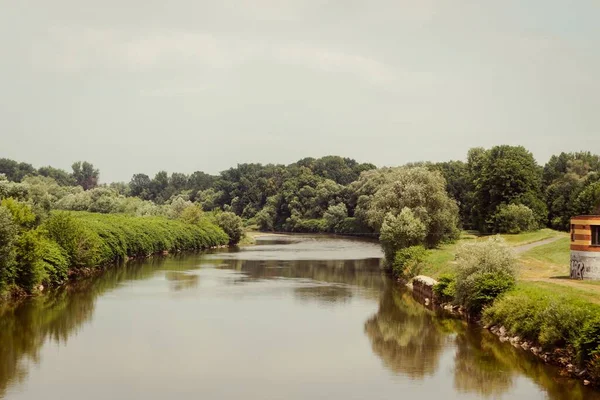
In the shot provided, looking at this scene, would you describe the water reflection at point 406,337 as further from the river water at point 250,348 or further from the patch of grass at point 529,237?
the patch of grass at point 529,237

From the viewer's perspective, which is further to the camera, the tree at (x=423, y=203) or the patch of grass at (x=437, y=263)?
the tree at (x=423, y=203)

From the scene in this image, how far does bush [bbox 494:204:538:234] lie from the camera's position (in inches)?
A: 3359

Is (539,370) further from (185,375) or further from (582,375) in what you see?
(185,375)

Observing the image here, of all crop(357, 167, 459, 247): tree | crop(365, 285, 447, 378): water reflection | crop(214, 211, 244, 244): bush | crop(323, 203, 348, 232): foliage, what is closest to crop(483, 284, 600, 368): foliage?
crop(365, 285, 447, 378): water reflection

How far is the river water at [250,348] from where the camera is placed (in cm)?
2555

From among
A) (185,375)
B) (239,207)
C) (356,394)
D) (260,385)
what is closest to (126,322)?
(185,375)

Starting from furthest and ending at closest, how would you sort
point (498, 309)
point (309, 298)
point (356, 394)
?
point (309, 298) < point (498, 309) < point (356, 394)

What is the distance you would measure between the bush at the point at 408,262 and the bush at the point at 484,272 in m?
17.1

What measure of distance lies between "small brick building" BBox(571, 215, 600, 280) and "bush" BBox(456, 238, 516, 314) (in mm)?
5378

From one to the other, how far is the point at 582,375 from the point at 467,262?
1384 centimetres

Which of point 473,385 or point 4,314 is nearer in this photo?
point 473,385

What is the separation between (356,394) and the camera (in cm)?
2500

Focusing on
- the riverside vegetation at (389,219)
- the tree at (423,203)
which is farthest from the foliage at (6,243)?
the tree at (423,203)

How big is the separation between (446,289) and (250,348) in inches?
642
